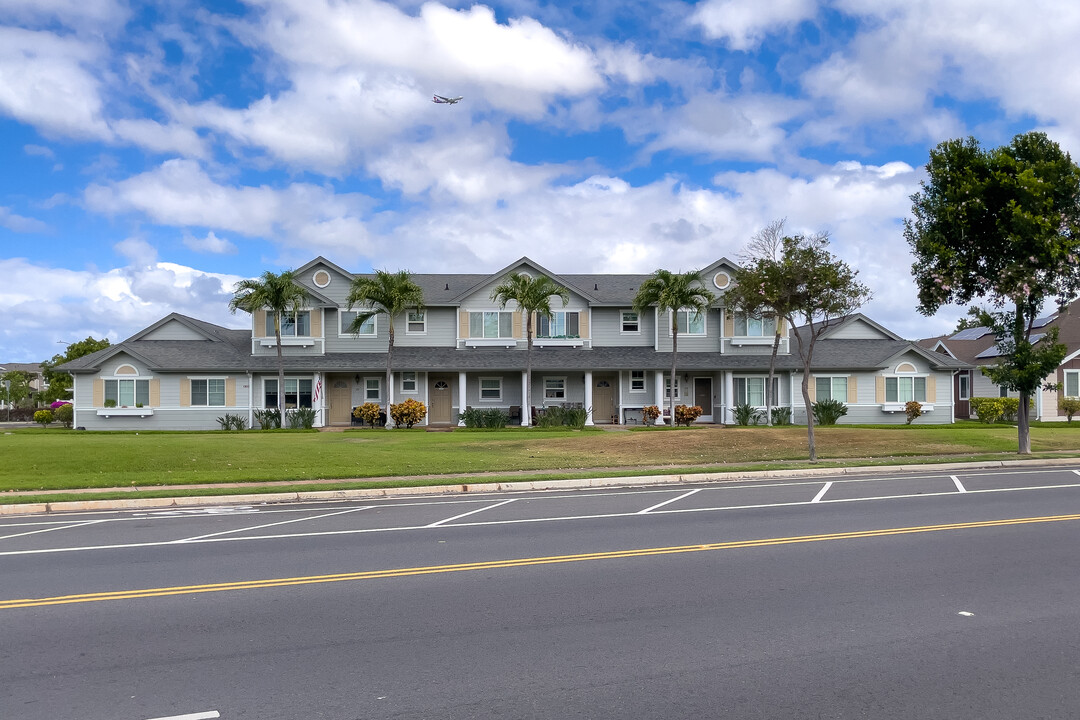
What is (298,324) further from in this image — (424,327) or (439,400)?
(439,400)

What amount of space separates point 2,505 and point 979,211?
24.4 m

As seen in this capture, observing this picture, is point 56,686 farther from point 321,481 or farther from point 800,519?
point 321,481

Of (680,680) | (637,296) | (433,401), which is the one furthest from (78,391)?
(680,680)

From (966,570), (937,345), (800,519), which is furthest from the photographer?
(937,345)

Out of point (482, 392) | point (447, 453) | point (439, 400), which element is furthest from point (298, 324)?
point (447, 453)

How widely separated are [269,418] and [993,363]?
37966 mm

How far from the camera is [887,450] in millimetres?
25906

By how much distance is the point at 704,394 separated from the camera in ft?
139

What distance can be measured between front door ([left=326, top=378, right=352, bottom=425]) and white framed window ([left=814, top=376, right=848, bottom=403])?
22.6 metres

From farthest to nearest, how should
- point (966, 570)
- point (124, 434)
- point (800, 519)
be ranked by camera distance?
point (124, 434)
point (800, 519)
point (966, 570)

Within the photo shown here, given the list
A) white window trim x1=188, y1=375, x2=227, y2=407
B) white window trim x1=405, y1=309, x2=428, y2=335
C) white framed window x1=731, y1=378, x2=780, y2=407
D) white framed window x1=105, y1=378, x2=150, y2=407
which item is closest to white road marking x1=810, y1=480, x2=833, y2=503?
white framed window x1=731, y1=378, x2=780, y2=407

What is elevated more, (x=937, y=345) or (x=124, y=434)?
(x=937, y=345)

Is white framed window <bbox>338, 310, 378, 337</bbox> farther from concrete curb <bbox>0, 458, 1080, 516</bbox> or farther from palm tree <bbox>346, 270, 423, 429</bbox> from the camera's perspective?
concrete curb <bbox>0, 458, 1080, 516</bbox>

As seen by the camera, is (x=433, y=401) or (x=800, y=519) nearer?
(x=800, y=519)
